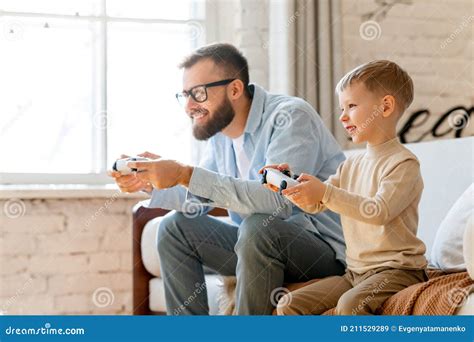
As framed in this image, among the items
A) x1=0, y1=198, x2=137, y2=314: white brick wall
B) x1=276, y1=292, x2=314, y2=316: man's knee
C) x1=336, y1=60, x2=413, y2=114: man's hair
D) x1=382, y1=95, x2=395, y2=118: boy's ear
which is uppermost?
x1=336, y1=60, x2=413, y2=114: man's hair

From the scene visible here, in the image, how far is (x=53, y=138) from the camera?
3.20 meters

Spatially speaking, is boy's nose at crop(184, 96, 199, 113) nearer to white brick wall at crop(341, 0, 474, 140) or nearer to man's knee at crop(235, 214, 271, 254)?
man's knee at crop(235, 214, 271, 254)

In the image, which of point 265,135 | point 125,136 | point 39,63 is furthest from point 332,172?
point 39,63

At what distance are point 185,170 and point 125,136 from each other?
4.89 ft

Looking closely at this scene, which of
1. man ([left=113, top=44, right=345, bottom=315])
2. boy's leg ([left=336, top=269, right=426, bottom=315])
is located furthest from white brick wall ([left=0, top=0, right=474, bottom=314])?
boy's leg ([left=336, top=269, right=426, bottom=315])

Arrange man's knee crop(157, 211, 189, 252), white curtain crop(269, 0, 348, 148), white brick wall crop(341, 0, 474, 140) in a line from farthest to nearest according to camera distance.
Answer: white brick wall crop(341, 0, 474, 140) → white curtain crop(269, 0, 348, 148) → man's knee crop(157, 211, 189, 252)

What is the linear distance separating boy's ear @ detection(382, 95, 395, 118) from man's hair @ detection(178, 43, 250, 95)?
2.01ft

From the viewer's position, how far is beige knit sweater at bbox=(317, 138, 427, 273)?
4.84 feet

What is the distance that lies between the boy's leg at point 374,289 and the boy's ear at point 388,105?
32 centimetres

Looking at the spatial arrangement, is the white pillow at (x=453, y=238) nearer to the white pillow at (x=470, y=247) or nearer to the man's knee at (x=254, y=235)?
the white pillow at (x=470, y=247)

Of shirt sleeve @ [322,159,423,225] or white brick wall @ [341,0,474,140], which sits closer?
shirt sleeve @ [322,159,423,225]

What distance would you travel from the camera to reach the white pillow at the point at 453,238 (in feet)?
5.58

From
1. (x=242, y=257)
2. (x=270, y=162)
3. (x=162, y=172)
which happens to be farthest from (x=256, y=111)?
(x=242, y=257)

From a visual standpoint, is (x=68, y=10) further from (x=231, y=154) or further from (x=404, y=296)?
(x=404, y=296)
